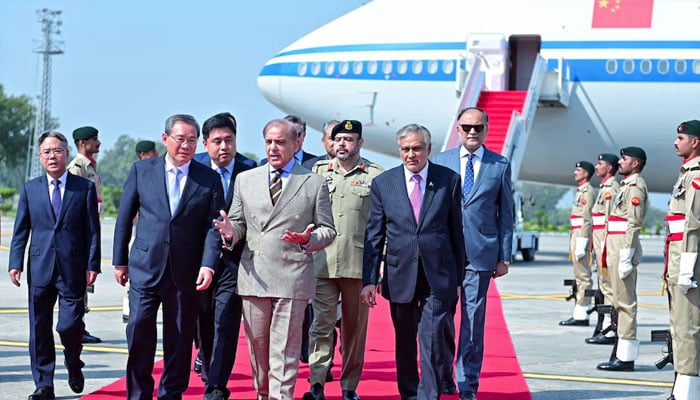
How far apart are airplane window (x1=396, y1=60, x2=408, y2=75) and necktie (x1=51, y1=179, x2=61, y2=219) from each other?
14986 mm

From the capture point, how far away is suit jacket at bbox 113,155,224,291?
612 centimetres

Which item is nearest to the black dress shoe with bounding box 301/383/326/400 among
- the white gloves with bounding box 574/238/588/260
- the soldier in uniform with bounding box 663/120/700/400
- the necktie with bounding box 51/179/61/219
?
the necktie with bounding box 51/179/61/219

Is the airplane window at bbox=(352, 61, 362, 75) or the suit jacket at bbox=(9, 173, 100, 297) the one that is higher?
the airplane window at bbox=(352, 61, 362, 75)

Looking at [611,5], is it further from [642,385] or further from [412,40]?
[642,385]

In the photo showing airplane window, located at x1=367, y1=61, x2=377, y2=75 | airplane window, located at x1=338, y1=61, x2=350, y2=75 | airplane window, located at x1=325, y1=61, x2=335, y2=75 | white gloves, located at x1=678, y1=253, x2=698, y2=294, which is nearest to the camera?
white gloves, located at x1=678, y1=253, x2=698, y2=294

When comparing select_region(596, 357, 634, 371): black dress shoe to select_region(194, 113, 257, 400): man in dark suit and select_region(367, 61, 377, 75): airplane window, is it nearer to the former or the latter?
select_region(194, 113, 257, 400): man in dark suit

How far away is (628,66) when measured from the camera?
67.8ft

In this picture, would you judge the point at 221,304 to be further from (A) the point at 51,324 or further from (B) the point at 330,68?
(B) the point at 330,68

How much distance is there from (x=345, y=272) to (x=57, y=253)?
1869 millimetres

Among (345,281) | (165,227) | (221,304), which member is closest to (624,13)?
(345,281)

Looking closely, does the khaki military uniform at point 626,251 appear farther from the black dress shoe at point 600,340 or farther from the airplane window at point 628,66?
the airplane window at point 628,66

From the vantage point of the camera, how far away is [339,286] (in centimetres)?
719

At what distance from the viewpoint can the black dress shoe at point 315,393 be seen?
6805 millimetres

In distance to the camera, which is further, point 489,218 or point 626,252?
point 626,252
